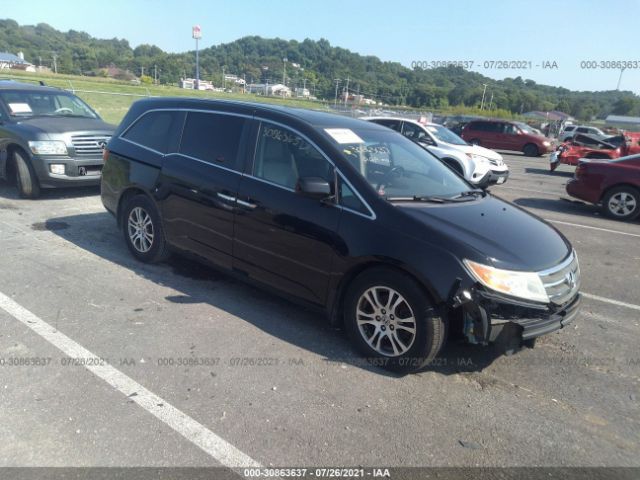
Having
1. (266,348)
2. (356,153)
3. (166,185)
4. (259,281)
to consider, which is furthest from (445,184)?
(166,185)

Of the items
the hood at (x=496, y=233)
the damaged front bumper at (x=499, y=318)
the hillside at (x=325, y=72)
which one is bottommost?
the damaged front bumper at (x=499, y=318)

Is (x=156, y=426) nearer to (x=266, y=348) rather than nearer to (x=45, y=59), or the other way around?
(x=266, y=348)

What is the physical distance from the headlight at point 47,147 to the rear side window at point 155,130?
291 centimetres

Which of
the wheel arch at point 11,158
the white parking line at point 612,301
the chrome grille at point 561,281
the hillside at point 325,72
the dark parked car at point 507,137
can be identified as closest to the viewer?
the chrome grille at point 561,281

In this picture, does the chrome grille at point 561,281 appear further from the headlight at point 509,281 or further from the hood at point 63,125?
the hood at point 63,125

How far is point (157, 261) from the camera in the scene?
550 cm

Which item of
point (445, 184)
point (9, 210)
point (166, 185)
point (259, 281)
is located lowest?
point (9, 210)

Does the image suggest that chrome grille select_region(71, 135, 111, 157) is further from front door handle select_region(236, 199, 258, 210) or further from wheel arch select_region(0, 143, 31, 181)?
front door handle select_region(236, 199, 258, 210)

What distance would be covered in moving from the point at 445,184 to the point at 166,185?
275cm

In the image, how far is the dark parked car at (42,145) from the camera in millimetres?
7973

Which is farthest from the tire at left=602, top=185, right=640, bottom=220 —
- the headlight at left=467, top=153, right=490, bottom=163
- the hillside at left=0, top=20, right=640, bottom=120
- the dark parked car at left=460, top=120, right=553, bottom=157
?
the hillside at left=0, top=20, right=640, bottom=120

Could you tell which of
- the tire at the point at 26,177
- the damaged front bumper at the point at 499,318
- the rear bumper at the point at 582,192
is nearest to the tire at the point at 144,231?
the damaged front bumper at the point at 499,318

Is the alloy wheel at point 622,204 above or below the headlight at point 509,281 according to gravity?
below

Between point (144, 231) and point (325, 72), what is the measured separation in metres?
81.3
